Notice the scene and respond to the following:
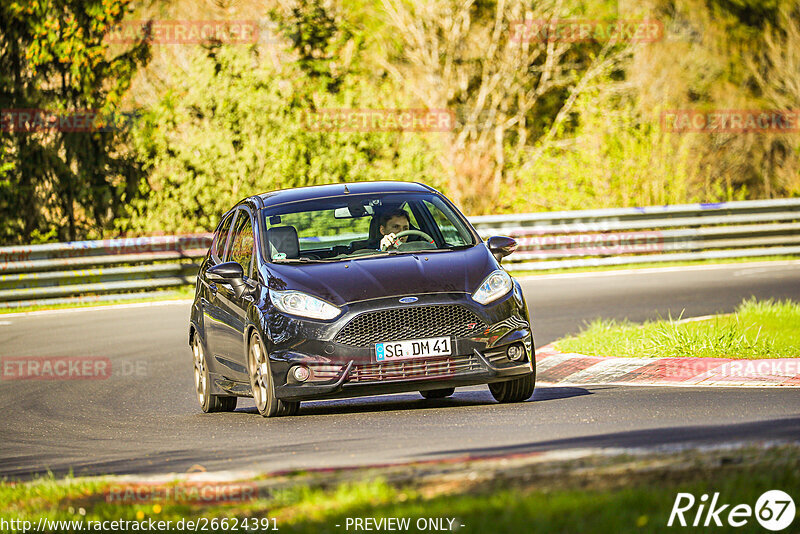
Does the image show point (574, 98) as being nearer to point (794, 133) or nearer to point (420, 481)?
point (794, 133)

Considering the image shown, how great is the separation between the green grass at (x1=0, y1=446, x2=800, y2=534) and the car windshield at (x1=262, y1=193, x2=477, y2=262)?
4.47 metres

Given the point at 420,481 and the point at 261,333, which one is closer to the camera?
the point at 420,481

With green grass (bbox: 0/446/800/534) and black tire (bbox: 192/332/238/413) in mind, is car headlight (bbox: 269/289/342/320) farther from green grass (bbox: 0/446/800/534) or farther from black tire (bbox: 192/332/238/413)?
green grass (bbox: 0/446/800/534)

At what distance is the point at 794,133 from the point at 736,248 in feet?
93.3

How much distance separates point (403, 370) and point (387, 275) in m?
0.73

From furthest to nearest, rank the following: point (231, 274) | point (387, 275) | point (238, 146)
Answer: point (238, 146), point (231, 274), point (387, 275)

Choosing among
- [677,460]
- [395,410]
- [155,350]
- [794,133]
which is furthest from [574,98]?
[677,460]

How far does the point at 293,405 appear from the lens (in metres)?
9.78

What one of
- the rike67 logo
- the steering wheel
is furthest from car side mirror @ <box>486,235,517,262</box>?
the rike67 logo

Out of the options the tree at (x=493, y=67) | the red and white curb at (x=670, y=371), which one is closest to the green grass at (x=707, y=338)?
the red and white curb at (x=670, y=371)

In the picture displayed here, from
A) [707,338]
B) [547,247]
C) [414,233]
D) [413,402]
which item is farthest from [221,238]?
[547,247]

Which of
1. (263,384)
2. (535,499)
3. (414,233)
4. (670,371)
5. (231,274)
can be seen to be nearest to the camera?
(535,499)

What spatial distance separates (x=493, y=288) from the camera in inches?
379

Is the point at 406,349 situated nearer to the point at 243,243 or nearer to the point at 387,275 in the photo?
the point at 387,275
